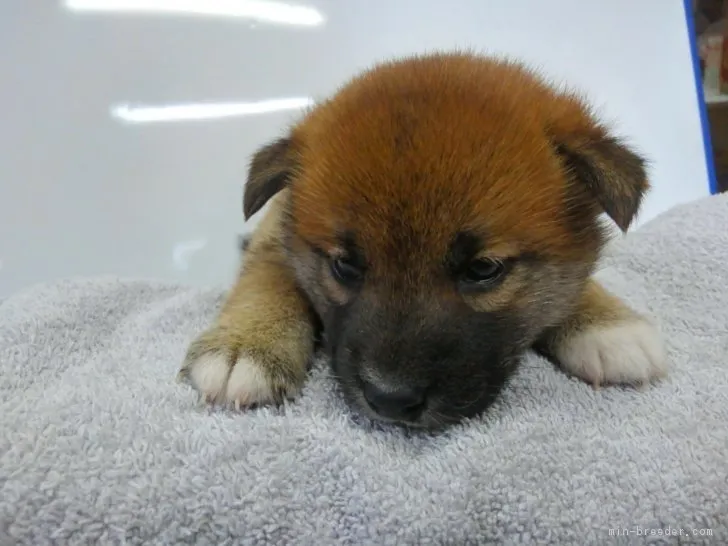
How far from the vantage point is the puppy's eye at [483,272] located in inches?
46.7

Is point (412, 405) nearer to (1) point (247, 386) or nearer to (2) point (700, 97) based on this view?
(1) point (247, 386)

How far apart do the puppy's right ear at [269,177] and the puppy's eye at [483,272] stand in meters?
0.44

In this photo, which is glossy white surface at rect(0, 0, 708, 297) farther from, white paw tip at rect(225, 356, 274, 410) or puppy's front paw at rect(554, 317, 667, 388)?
white paw tip at rect(225, 356, 274, 410)

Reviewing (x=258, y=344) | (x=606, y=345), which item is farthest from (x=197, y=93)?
(x=606, y=345)

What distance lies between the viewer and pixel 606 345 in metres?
1.36

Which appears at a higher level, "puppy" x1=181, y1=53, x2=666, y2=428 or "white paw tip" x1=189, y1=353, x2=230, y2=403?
"puppy" x1=181, y1=53, x2=666, y2=428

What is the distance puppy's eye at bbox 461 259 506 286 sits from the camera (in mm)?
1187

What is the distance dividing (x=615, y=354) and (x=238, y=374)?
27.7 inches

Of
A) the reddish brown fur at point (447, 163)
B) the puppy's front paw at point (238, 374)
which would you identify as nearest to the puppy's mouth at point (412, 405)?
the puppy's front paw at point (238, 374)

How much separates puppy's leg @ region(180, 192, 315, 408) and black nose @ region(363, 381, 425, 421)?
20cm

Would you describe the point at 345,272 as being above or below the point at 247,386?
above

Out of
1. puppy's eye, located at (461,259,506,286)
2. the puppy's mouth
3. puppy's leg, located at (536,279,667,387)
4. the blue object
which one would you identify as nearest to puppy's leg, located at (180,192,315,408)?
the puppy's mouth

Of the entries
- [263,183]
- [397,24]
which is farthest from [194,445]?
[397,24]

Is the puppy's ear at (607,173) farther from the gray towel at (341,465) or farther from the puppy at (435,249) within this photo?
the gray towel at (341,465)
